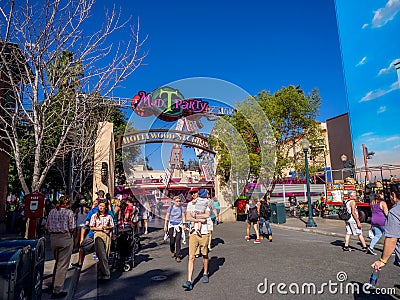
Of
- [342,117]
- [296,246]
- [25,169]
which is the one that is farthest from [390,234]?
[342,117]

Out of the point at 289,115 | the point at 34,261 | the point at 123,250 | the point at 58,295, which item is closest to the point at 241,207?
the point at 289,115

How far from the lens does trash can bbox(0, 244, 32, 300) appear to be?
8.29 ft

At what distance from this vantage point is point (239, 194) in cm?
2142

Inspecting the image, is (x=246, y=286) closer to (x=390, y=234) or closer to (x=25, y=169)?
(x=390, y=234)

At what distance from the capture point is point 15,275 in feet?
8.81

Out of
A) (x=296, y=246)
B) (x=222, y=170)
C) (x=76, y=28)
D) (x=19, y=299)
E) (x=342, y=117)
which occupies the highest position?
(x=342, y=117)

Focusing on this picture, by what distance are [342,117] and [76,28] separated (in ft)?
119

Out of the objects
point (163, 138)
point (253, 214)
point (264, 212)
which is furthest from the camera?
point (163, 138)

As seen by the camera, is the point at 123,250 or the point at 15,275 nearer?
the point at 15,275

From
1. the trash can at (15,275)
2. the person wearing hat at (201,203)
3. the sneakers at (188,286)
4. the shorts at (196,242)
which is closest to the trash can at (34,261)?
the trash can at (15,275)

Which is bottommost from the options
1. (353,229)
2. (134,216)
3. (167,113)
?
(353,229)

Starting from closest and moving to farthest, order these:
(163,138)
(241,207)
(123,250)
Result: 1. (123,250)
2. (163,138)
3. (241,207)

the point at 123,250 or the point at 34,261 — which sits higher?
the point at 34,261

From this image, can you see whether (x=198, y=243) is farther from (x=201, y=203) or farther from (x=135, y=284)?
(x=135, y=284)
